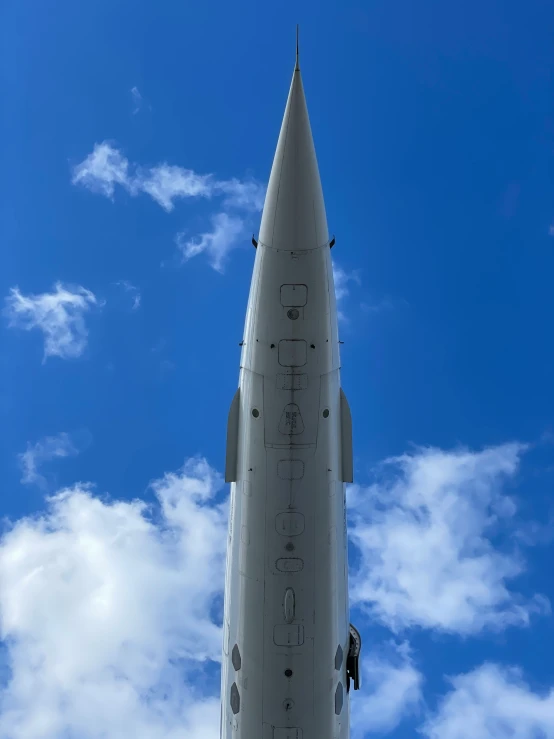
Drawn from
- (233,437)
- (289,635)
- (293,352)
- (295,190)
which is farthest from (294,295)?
(289,635)

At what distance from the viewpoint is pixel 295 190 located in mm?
18047

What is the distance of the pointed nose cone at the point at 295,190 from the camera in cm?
1786

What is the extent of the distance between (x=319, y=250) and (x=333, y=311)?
1658 mm

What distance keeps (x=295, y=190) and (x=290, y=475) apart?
268 inches

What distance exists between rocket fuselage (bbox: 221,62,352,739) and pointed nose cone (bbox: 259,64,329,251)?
0.02 meters

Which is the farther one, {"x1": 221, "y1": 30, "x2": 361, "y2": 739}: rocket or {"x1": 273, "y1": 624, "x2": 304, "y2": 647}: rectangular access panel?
{"x1": 273, "y1": 624, "x2": 304, "y2": 647}: rectangular access panel

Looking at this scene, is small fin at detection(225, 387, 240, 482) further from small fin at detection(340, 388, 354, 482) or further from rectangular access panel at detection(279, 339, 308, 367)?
small fin at detection(340, 388, 354, 482)

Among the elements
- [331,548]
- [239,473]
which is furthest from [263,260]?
[331,548]

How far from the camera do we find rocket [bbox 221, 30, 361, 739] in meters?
18.4

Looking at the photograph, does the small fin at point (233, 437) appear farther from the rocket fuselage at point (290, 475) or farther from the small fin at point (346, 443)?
the small fin at point (346, 443)

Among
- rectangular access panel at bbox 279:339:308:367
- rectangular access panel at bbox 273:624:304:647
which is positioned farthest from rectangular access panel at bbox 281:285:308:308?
rectangular access panel at bbox 273:624:304:647

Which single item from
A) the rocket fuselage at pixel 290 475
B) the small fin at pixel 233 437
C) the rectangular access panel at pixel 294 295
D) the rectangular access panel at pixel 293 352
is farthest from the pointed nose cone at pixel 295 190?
the small fin at pixel 233 437

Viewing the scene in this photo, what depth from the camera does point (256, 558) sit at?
1967cm

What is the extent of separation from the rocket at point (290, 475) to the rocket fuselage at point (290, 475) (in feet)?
0.09
